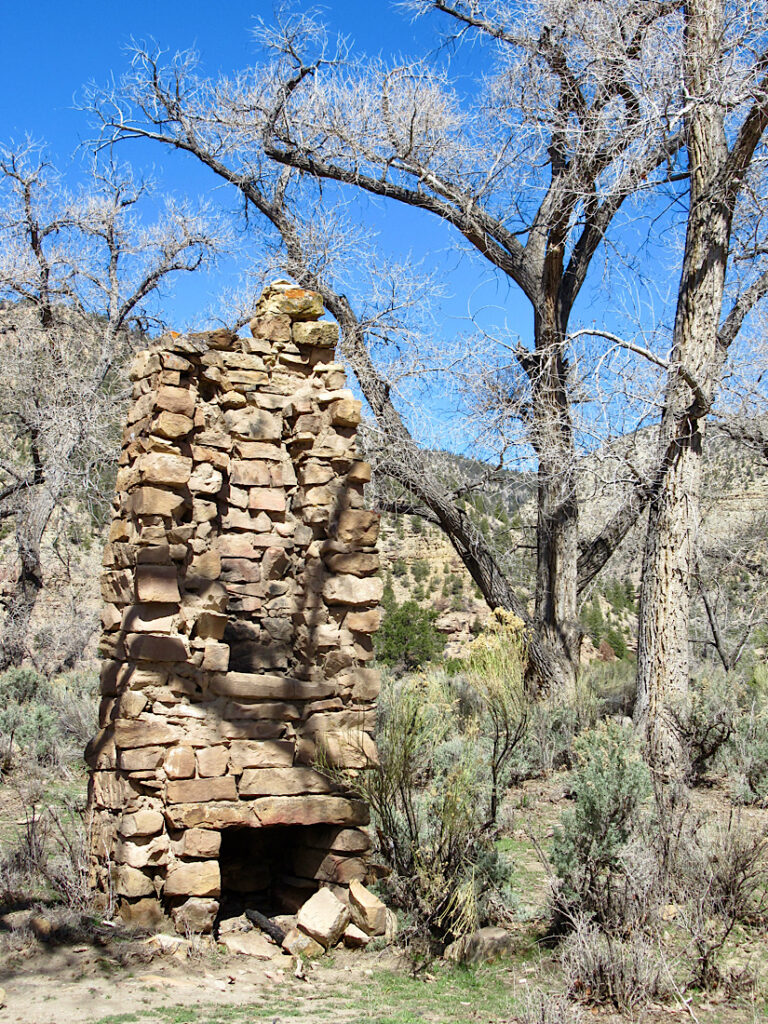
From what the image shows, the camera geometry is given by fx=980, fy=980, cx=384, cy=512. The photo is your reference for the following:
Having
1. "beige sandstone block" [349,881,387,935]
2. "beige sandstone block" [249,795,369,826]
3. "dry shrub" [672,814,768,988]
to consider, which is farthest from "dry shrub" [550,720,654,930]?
"beige sandstone block" [249,795,369,826]

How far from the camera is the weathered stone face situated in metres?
5.52

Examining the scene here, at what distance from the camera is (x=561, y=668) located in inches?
469

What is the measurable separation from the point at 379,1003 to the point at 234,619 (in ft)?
8.13

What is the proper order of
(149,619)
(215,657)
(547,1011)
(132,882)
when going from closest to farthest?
(547,1011)
(132,882)
(149,619)
(215,657)

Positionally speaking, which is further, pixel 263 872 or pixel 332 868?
pixel 263 872

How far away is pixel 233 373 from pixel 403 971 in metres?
3.69

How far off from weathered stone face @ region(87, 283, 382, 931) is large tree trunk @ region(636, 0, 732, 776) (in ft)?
13.4

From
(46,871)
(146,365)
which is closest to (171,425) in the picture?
(146,365)

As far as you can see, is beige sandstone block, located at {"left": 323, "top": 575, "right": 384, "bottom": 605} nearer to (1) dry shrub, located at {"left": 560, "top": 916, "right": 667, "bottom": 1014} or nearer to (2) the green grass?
(2) the green grass

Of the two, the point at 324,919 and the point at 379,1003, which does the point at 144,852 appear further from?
the point at 379,1003

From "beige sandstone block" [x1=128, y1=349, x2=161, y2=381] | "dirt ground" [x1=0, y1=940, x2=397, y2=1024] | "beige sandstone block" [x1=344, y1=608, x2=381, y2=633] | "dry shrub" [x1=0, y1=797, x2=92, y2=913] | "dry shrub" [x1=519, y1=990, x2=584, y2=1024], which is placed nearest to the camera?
"dry shrub" [x1=519, y1=990, x2=584, y2=1024]

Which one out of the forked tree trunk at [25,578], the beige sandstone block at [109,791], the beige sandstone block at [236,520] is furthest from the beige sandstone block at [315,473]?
the forked tree trunk at [25,578]

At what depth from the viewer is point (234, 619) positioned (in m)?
6.29

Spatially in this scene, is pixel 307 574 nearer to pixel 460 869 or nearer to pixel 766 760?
pixel 460 869
